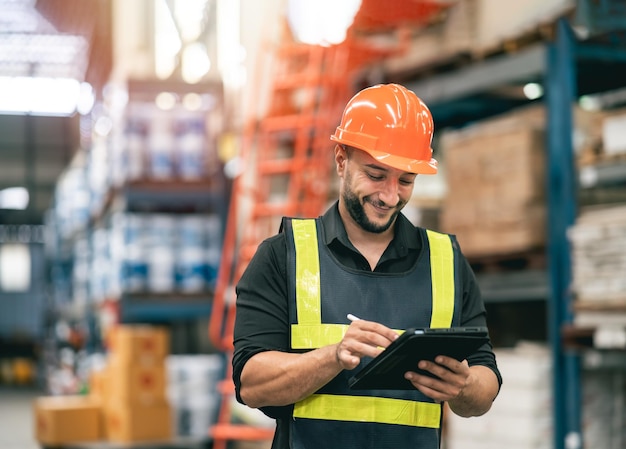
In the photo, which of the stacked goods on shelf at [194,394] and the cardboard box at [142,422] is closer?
the cardboard box at [142,422]

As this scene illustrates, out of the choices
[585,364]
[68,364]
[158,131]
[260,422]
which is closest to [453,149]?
[585,364]

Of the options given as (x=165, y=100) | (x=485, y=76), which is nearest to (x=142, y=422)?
(x=165, y=100)

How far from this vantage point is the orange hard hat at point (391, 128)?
2.24 metres

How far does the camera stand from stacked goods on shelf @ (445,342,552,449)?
188 inches

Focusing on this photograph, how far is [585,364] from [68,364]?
398 inches

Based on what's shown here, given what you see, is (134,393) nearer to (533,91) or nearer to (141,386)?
(141,386)

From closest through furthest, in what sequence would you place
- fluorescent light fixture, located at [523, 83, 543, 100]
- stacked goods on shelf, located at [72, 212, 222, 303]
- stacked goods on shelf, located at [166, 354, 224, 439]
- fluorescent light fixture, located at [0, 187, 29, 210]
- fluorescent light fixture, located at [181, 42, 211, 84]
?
fluorescent light fixture, located at [523, 83, 543, 100] < stacked goods on shelf, located at [72, 212, 222, 303] < stacked goods on shelf, located at [166, 354, 224, 439] < fluorescent light fixture, located at [181, 42, 211, 84] < fluorescent light fixture, located at [0, 187, 29, 210]

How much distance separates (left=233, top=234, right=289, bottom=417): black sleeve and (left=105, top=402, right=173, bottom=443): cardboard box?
5.18m

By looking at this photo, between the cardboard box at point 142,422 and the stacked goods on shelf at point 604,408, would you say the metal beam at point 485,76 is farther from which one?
the cardboard box at point 142,422

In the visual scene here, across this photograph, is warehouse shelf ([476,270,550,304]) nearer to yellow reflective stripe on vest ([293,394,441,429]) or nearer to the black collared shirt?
the black collared shirt

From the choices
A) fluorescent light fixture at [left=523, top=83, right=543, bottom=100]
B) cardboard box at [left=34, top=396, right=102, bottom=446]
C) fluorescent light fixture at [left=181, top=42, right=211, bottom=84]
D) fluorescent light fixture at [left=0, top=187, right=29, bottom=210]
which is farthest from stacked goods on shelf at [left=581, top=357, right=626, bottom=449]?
fluorescent light fixture at [left=0, top=187, right=29, bottom=210]

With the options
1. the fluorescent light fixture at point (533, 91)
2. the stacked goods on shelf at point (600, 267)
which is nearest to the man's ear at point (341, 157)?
the stacked goods on shelf at point (600, 267)

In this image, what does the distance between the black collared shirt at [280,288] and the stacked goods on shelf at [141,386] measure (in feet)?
16.6

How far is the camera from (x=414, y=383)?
201 centimetres
